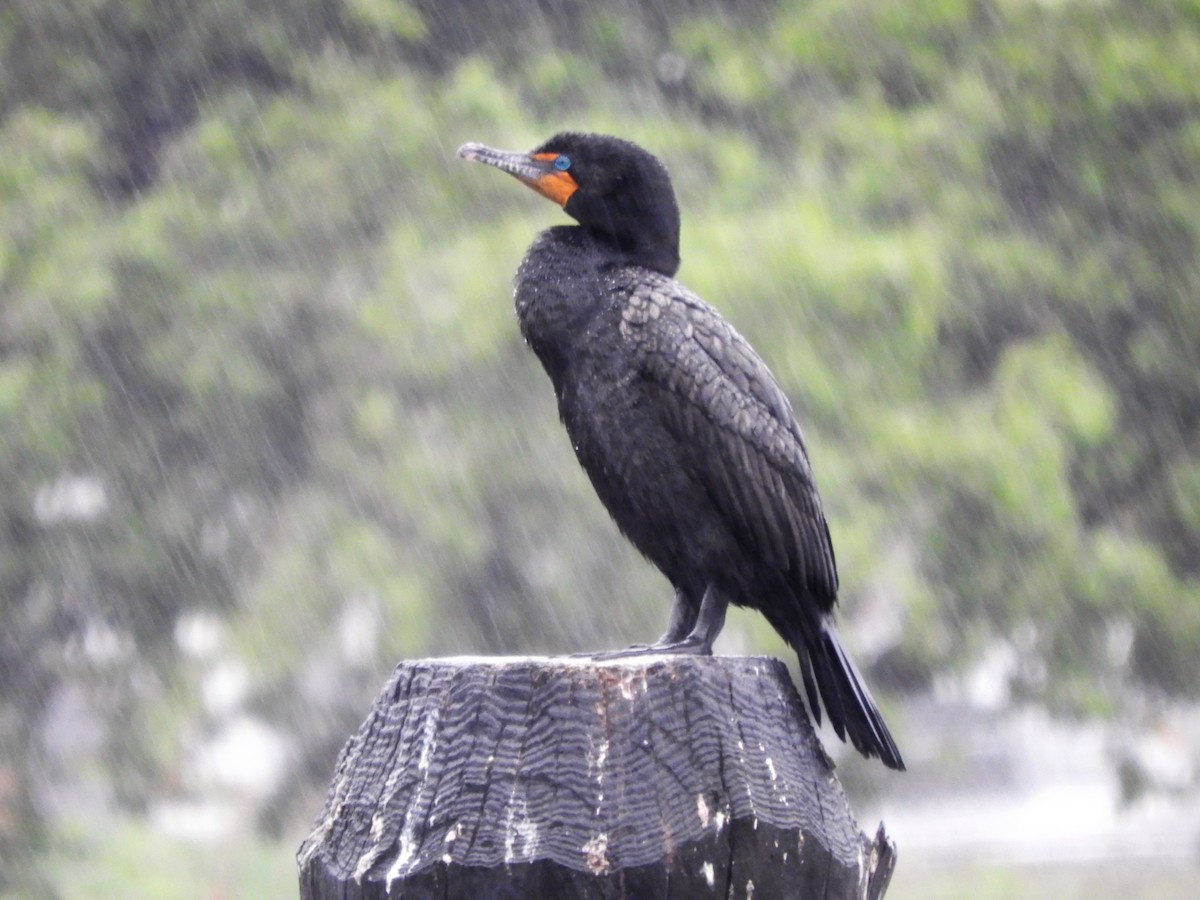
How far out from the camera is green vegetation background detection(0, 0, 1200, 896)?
6.49 meters

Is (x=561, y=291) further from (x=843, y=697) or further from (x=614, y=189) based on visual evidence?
(x=843, y=697)

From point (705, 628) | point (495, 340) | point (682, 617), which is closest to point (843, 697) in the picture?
point (705, 628)

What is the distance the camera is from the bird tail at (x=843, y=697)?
2.30 meters

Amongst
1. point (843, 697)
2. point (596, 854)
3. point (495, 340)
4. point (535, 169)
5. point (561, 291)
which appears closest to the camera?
point (596, 854)

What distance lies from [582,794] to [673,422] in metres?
0.98

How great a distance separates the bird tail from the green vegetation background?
3820 mm

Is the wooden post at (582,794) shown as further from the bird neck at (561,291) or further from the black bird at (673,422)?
the bird neck at (561,291)

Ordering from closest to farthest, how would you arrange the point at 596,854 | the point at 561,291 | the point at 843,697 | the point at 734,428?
1. the point at 596,854
2. the point at 843,697
3. the point at 734,428
4. the point at 561,291

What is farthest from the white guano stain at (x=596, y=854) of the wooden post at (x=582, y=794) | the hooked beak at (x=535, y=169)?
the hooked beak at (x=535, y=169)

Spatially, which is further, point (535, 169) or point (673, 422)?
point (535, 169)

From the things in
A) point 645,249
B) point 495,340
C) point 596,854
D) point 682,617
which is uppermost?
point 645,249

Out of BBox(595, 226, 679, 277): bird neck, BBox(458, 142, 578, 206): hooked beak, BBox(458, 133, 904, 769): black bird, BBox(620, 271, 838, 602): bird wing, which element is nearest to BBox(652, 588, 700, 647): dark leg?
BBox(458, 133, 904, 769): black bird

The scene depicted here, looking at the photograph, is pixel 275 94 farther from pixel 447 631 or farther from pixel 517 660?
pixel 517 660

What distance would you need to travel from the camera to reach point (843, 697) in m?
2.37
